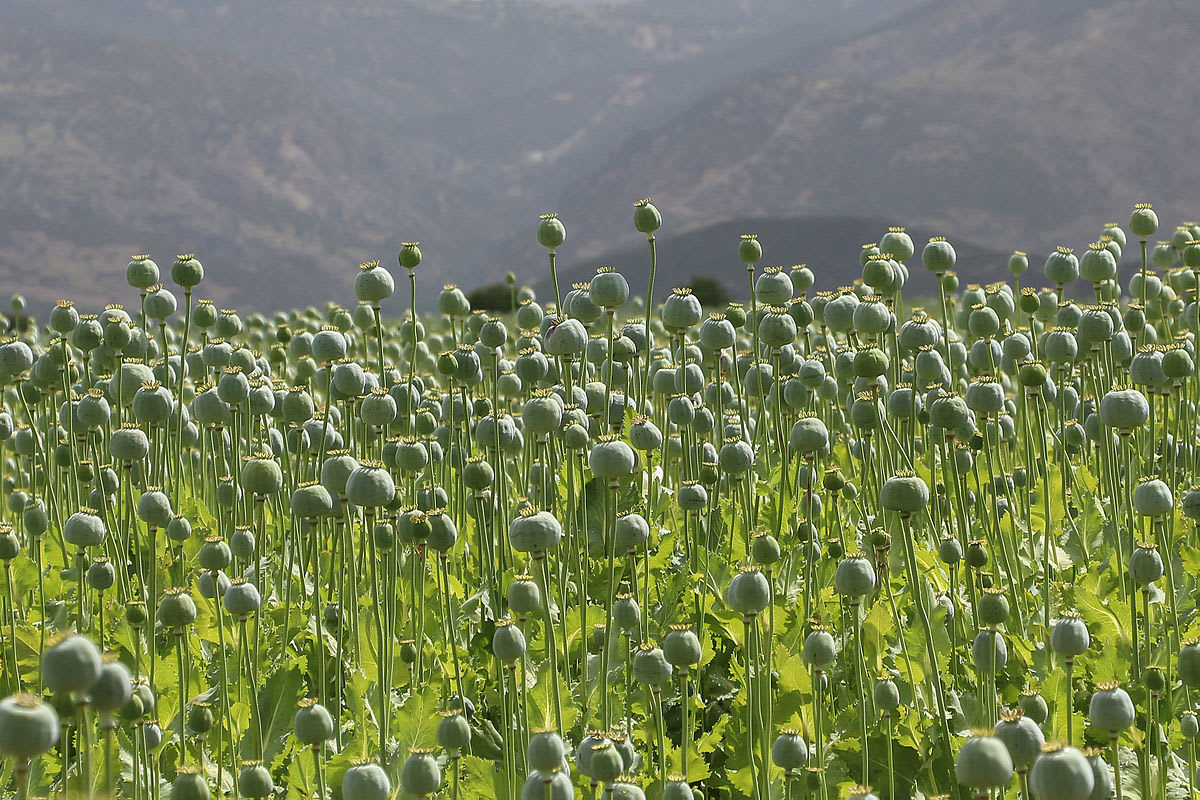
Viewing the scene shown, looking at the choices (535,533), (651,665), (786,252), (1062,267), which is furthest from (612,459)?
(786,252)

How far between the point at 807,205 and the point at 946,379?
413ft

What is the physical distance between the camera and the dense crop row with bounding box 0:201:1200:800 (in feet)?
8.11

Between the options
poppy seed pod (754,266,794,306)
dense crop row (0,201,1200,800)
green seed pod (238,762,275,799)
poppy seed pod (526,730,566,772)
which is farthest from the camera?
poppy seed pod (754,266,794,306)

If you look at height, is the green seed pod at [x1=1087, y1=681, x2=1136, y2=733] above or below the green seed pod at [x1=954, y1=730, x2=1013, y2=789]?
Answer: below

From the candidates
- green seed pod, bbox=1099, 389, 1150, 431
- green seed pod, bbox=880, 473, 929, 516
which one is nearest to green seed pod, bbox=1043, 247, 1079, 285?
green seed pod, bbox=1099, 389, 1150, 431

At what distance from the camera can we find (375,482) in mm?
2584

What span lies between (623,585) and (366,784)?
195cm

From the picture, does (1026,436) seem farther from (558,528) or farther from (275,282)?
(275,282)

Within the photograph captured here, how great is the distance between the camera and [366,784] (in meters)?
1.93

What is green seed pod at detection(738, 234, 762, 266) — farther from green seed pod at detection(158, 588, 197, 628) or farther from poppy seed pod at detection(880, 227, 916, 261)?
green seed pod at detection(158, 588, 197, 628)

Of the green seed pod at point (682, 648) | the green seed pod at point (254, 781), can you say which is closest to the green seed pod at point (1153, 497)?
the green seed pod at point (682, 648)

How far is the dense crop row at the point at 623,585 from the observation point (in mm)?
2471

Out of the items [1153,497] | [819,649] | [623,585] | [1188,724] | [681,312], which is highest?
[681,312]

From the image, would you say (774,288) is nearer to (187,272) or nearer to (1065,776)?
(187,272)
